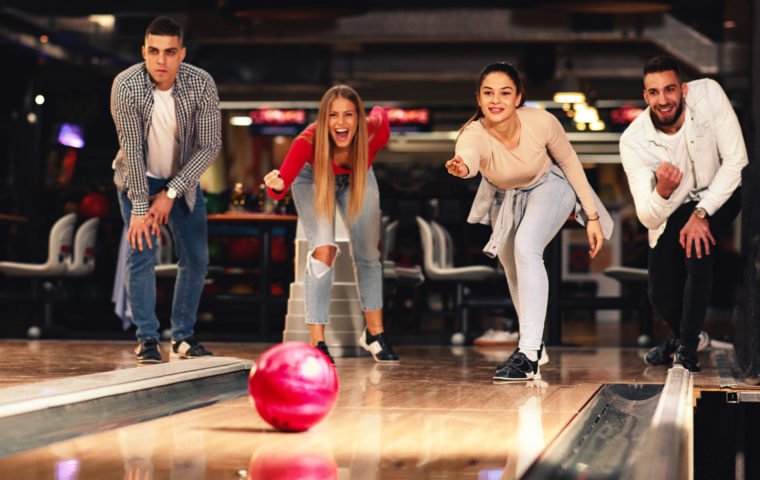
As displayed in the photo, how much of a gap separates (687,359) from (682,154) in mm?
832

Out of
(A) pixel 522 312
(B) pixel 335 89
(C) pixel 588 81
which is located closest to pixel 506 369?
(A) pixel 522 312

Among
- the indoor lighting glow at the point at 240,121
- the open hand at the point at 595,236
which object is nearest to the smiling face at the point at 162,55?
the open hand at the point at 595,236

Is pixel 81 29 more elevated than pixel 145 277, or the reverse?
pixel 81 29

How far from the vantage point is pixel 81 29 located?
11.5m

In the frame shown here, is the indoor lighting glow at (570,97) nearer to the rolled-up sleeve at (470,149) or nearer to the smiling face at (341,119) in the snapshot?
the smiling face at (341,119)

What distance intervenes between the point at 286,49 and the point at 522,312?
31.8ft

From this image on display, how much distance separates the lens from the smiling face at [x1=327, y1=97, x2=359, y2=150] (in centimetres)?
425

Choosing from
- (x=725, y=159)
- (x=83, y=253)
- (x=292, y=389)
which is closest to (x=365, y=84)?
(x=83, y=253)

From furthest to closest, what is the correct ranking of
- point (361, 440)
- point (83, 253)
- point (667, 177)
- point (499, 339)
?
point (83, 253)
point (499, 339)
point (667, 177)
point (361, 440)

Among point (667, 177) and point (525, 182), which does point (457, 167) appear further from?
point (667, 177)

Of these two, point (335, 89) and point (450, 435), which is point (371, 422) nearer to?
point (450, 435)

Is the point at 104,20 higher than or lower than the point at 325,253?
higher

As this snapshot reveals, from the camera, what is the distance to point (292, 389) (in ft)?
7.45

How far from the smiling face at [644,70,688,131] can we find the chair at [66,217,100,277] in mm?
4019
